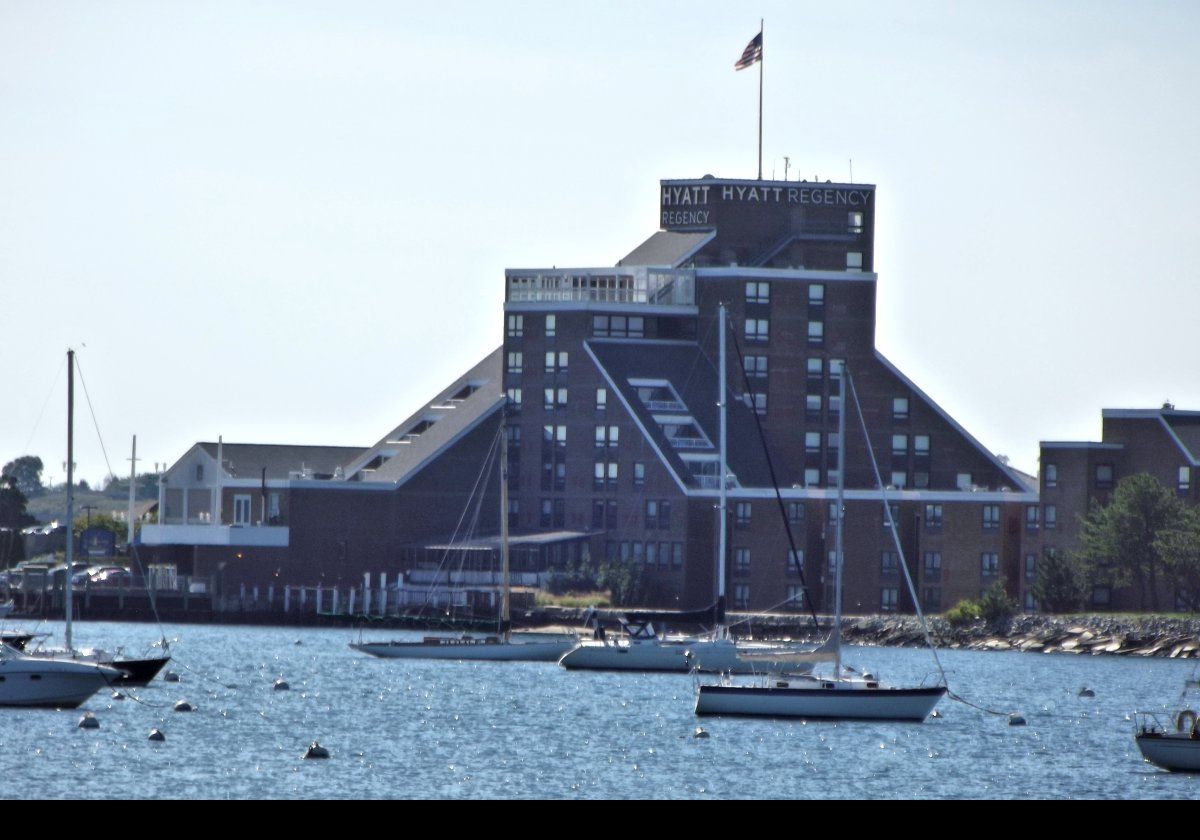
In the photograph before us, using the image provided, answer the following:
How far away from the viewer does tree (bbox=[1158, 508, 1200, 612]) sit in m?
122

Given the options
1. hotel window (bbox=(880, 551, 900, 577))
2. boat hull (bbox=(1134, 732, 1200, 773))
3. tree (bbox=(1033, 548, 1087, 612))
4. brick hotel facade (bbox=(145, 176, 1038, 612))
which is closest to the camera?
boat hull (bbox=(1134, 732, 1200, 773))

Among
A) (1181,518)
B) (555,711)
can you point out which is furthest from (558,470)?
(555,711)

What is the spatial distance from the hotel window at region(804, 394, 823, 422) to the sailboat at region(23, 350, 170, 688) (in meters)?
75.6

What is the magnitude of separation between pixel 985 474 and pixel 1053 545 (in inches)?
331

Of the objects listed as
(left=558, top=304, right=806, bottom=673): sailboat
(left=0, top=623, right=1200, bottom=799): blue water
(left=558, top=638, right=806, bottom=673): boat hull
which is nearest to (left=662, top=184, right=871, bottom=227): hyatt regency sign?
(left=558, top=304, right=806, bottom=673): sailboat

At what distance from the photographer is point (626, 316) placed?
144250mm

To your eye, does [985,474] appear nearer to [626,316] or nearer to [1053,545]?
[1053,545]

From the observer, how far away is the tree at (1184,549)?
122 m

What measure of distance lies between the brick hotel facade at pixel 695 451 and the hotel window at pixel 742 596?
13 cm

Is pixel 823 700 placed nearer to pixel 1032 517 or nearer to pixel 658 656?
pixel 658 656

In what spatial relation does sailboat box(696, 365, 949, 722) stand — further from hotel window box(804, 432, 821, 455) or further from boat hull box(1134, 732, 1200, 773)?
hotel window box(804, 432, 821, 455)

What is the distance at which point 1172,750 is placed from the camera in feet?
159

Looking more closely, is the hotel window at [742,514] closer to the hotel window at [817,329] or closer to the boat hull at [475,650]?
the hotel window at [817,329]
